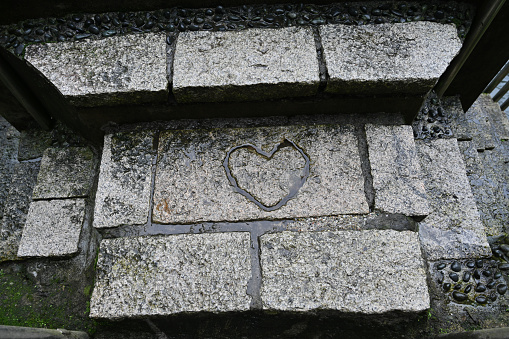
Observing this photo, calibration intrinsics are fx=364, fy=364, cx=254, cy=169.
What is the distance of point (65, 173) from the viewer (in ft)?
7.14

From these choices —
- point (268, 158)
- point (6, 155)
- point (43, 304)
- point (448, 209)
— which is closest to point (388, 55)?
point (268, 158)

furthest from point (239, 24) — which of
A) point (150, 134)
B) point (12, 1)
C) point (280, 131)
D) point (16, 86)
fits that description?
point (16, 86)

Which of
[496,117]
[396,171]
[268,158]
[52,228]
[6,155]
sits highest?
[496,117]

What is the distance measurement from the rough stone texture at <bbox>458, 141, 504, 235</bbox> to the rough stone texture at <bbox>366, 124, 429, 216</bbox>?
638 mm

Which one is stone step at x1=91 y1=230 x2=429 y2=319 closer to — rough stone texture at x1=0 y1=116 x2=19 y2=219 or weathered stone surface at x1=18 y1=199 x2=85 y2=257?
weathered stone surface at x1=18 y1=199 x2=85 y2=257

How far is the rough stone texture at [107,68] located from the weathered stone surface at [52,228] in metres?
0.63

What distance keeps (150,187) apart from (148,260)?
0.38m

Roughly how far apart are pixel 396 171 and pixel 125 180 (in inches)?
56.0

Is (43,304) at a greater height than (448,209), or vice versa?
(448,209)

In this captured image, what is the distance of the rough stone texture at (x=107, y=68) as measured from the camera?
1.83 metres

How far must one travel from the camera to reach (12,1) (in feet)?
6.37

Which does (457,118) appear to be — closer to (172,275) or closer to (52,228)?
(172,275)

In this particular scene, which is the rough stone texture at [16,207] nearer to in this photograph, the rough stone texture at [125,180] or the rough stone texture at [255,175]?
the rough stone texture at [125,180]

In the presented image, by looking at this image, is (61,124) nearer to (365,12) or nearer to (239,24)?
(239,24)
